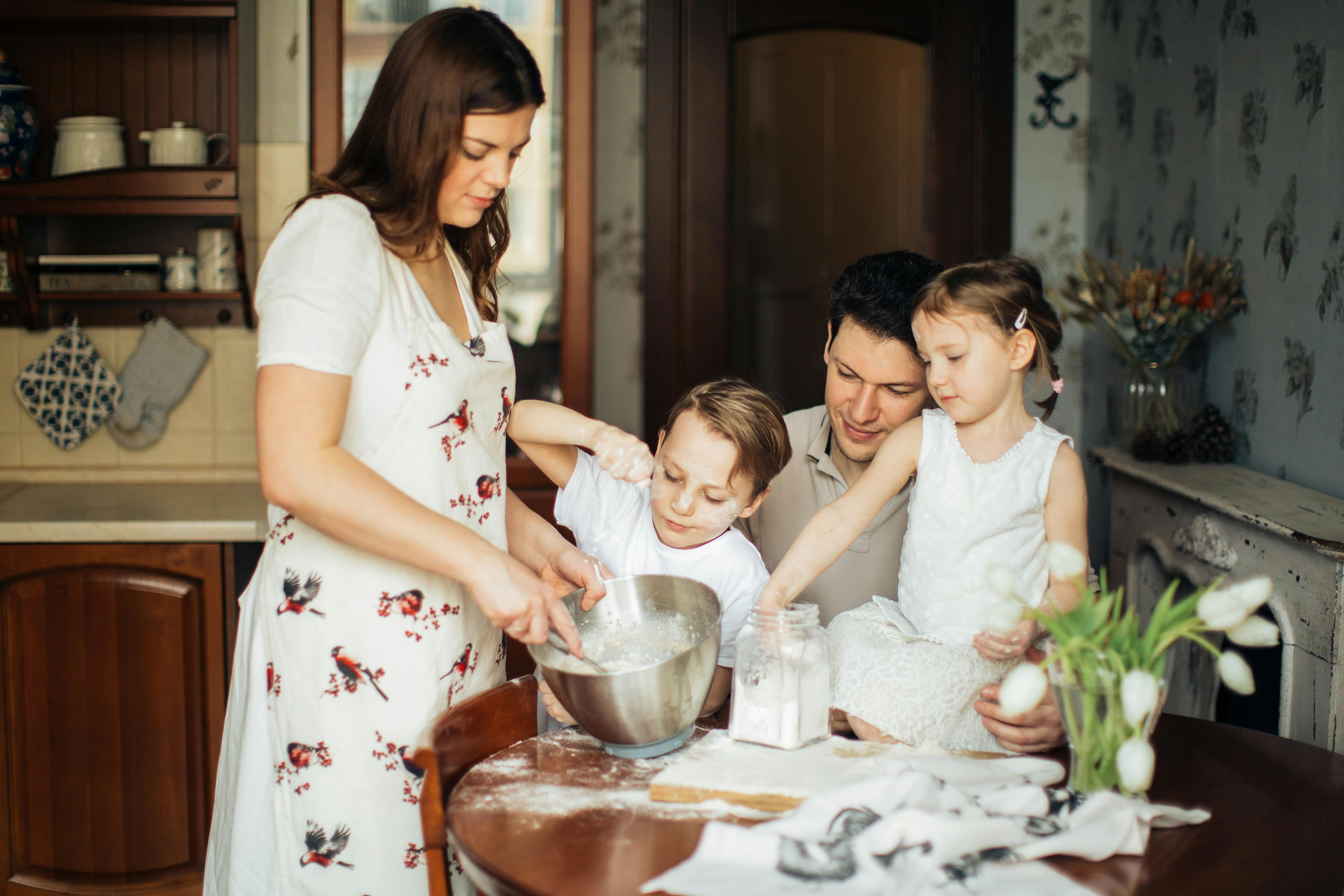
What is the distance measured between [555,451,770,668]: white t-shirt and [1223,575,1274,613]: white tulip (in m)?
0.65

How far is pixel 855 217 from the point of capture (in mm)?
3096

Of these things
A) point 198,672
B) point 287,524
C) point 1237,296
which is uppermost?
point 1237,296

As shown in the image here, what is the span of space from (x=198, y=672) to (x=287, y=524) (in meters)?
1.18

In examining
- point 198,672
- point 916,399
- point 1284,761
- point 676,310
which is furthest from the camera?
point 676,310

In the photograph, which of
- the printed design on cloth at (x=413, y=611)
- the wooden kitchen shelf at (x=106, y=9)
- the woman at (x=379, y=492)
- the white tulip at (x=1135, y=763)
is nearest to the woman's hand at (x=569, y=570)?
the woman at (x=379, y=492)

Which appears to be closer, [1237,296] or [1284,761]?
[1284,761]

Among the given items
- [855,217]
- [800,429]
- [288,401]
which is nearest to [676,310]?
[855,217]

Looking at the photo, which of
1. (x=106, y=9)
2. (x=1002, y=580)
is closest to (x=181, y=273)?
(x=106, y=9)

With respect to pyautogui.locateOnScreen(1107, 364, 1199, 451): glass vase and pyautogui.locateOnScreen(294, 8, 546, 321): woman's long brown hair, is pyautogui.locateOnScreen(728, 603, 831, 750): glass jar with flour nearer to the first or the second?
pyautogui.locateOnScreen(294, 8, 546, 321): woman's long brown hair

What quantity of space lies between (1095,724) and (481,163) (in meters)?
0.85

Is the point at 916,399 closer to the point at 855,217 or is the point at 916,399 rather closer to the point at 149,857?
the point at 855,217

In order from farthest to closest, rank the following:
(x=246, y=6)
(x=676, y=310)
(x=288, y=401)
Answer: (x=676, y=310) → (x=246, y=6) → (x=288, y=401)

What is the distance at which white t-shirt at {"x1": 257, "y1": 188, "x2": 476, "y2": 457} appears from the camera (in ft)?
3.32

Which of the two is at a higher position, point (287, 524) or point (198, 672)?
point (287, 524)
